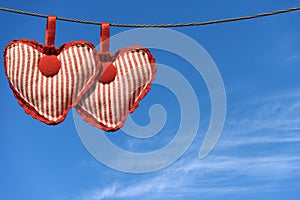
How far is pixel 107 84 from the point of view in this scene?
12.4 feet

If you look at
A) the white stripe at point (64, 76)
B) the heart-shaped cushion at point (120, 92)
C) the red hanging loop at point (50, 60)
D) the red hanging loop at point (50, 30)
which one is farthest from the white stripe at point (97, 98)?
the red hanging loop at point (50, 30)

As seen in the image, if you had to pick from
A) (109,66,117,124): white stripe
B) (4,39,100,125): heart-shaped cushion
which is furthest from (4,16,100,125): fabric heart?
(109,66,117,124): white stripe

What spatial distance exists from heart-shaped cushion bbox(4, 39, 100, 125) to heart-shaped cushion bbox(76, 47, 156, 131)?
9 centimetres

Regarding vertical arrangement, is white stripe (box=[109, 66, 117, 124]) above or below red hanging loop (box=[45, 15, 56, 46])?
below

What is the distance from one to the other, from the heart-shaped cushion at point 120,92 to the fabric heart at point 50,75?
0.30 feet

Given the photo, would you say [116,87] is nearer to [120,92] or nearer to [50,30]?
[120,92]

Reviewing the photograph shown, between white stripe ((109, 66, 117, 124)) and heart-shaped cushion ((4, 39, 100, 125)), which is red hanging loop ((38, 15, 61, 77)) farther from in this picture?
white stripe ((109, 66, 117, 124))

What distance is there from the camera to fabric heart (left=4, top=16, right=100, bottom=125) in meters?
3.73

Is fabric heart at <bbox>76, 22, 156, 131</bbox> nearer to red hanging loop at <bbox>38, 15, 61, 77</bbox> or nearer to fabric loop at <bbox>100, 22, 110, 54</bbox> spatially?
fabric loop at <bbox>100, 22, 110, 54</bbox>

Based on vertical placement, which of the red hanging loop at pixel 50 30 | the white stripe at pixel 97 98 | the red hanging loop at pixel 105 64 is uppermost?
the red hanging loop at pixel 50 30

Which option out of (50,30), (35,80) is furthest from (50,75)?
(50,30)

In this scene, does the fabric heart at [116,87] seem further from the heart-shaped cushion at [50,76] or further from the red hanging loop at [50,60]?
the red hanging loop at [50,60]

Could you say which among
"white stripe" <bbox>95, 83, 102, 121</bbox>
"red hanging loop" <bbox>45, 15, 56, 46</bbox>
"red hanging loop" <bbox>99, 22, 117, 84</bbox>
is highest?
"red hanging loop" <bbox>45, 15, 56, 46</bbox>

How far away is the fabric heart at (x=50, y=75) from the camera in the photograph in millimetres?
3734
